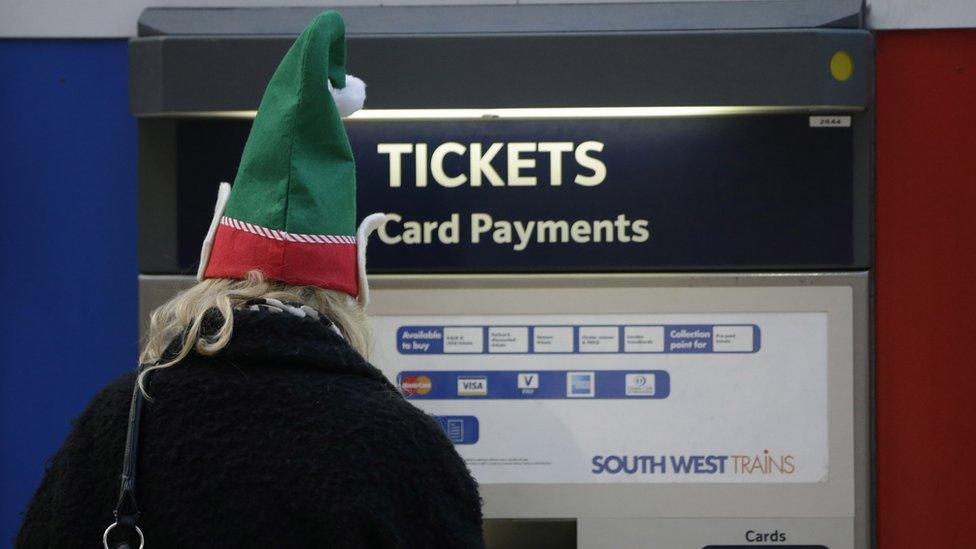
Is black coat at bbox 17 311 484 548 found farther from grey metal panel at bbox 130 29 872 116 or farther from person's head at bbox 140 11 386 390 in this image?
grey metal panel at bbox 130 29 872 116

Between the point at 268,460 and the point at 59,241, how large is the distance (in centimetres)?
130

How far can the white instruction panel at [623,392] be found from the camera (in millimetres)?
2186

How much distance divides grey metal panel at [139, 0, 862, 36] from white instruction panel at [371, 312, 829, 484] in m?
0.52

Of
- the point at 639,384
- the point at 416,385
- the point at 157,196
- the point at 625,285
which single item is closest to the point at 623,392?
the point at 639,384

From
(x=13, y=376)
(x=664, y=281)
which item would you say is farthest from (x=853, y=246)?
(x=13, y=376)

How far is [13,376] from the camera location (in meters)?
2.32

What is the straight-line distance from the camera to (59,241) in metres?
2.31

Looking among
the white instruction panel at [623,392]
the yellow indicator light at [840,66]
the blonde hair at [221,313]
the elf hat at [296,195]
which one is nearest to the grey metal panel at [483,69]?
the yellow indicator light at [840,66]

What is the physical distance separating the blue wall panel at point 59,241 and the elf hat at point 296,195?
0.96 meters

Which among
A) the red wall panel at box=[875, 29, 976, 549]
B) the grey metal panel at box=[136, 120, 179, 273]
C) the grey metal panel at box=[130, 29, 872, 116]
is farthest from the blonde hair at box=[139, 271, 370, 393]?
the red wall panel at box=[875, 29, 976, 549]

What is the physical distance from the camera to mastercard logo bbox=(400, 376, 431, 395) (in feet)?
7.30

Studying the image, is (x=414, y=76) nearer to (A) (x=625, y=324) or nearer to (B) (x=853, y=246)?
(A) (x=625, y=324)

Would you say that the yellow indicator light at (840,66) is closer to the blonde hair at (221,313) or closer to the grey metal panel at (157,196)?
the blonde hair at (221,313)

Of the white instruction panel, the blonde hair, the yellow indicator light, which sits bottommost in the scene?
the white instruction panel
